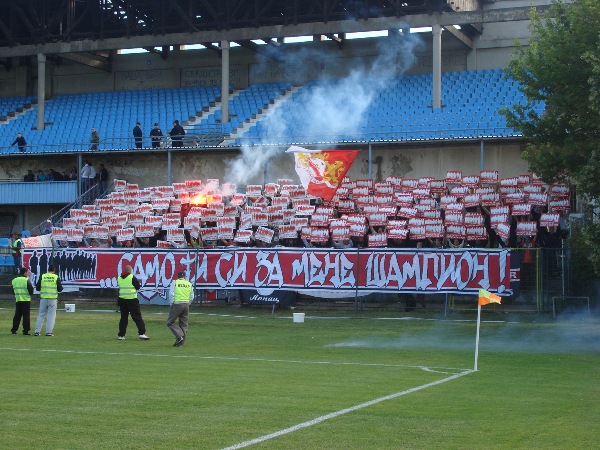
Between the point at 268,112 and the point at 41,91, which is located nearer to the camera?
the point at 268,112

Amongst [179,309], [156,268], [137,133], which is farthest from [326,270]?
[137,133]

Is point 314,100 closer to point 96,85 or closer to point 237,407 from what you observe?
point 96,85

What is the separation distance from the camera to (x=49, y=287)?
2225cm

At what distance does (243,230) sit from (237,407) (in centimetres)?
2079

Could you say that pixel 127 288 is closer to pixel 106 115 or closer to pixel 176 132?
pixel 176 132

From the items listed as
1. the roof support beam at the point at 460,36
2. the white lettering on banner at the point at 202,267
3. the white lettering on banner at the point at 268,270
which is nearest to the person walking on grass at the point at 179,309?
the white lettering on banner at the point at 268,270

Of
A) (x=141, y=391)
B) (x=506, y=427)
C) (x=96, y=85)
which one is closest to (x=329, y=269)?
(x=141, y=391)

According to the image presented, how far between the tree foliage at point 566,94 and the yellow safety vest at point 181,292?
30.7ft

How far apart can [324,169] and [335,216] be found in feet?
5.85

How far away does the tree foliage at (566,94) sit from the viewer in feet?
75.0

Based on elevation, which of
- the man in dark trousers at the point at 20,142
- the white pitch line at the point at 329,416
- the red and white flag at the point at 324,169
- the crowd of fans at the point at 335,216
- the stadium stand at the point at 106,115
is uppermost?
the stadium stand at the point at 106,115

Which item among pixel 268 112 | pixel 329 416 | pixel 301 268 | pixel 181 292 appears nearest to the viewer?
pixel 329 416

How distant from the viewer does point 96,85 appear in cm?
5078

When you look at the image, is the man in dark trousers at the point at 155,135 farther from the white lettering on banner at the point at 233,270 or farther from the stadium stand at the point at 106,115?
the white lettering on banner at the point at 233,270
